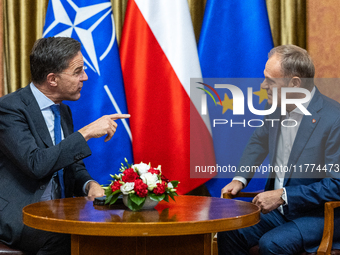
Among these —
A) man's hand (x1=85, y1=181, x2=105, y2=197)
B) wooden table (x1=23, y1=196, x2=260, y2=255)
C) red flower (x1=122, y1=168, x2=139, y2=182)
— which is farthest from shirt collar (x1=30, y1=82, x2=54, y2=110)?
red flower (x1=122, y1=168, x2=139, y2=182)

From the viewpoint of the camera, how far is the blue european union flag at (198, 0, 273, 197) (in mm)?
2930

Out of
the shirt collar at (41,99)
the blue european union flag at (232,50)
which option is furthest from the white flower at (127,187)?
the blue european union flag at (232,50)

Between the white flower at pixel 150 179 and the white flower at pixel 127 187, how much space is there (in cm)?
5

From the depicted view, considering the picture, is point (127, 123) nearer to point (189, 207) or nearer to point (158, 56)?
point (158, 56)

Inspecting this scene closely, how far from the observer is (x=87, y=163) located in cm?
289

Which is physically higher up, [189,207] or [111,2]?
[111,2]

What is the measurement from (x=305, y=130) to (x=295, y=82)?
1.02ft

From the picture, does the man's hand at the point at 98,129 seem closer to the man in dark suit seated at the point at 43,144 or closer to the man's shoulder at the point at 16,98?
the man in dark suit seated at the point at 43,144

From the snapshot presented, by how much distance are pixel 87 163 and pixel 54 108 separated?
772 mm

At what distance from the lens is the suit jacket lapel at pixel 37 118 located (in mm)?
2021

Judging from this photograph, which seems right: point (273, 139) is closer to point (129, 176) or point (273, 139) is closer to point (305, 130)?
point (305, 130)

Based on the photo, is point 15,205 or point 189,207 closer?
point 189,207

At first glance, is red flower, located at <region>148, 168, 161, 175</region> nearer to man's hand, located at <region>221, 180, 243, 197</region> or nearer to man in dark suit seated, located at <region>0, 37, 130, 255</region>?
man in dark suit seated, located at <region>0, 37, 130, 255</region>

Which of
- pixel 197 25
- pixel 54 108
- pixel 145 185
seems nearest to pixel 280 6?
pixel 197 25
